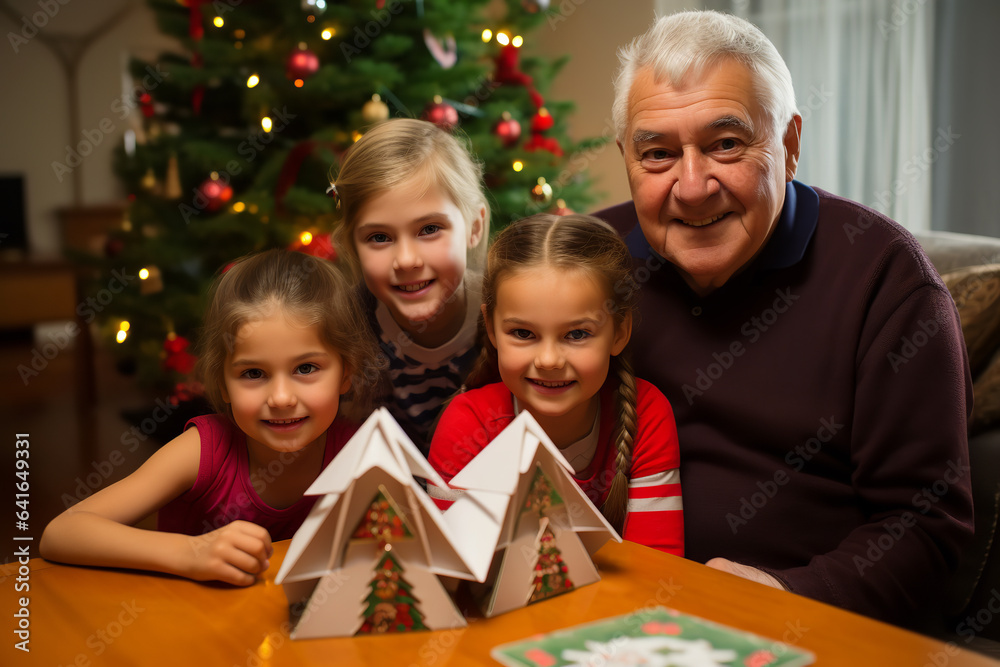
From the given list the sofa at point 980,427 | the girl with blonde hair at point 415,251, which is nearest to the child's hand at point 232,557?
the girl with blonde hair at point 415,251

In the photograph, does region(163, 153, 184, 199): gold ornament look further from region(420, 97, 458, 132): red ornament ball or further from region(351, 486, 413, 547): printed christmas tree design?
region(351, 486, 413, 547): printed christmas tree design

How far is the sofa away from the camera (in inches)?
58.8

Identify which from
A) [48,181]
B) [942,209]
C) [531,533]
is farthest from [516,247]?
[48,181]

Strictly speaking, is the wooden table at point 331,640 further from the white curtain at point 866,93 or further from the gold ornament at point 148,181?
the white curtain at point 866,93

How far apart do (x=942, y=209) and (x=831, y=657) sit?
9.54 ft

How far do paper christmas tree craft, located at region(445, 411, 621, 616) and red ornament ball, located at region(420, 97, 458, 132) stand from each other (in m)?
2.14

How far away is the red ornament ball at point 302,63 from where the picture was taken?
278 cm

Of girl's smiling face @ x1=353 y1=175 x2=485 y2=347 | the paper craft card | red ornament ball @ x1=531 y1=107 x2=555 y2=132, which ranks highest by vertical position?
red ornament ball @ x1=531 y1=107 x2=555 y2=132

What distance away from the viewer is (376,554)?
905 mm

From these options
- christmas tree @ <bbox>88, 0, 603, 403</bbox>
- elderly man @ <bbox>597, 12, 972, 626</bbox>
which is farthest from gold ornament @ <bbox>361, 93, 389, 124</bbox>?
elderly man @ <bbox>597, 12, 972, 626</bbox>

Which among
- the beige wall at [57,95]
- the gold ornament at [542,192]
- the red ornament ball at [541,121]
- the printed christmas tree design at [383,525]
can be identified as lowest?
the printed christmas tree design at [383,525]

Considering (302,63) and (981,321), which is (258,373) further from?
(302,63)

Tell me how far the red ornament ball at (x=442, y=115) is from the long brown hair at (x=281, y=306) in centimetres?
161

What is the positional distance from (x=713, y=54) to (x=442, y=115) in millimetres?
1697
